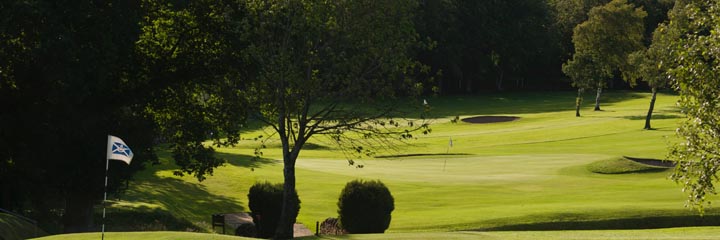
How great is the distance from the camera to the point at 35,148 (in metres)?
31.4

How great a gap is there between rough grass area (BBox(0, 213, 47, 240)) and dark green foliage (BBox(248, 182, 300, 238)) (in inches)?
346

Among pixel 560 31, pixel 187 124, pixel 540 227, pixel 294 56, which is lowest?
pixel 540 227

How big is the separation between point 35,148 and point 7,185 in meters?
1.79

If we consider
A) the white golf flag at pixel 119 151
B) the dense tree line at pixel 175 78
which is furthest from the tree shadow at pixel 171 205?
the white golf flag at pixel 119 151

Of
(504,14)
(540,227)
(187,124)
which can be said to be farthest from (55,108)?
(504,14)

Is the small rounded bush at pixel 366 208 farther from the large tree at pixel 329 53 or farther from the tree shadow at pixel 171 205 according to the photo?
the tree shadow at pixel 171 205

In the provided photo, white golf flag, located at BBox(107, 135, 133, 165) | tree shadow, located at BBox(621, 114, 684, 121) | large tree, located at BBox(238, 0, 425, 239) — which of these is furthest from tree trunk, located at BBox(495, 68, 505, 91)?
white golf flag, located at BBox(107, 135, 133, 165)

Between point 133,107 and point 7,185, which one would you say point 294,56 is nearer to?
point 133,107

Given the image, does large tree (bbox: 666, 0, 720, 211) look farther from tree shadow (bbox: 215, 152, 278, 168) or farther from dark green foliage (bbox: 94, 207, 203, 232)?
tree shadow (bbox: 215, 152, 278, 168)

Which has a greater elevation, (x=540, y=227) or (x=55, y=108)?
(x=55, y=108)

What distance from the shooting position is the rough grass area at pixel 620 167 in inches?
1924

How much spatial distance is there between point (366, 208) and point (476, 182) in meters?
15.6

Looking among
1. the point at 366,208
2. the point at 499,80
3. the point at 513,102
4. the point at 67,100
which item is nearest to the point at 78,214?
the point at 67,100

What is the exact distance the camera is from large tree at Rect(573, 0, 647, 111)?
8750cm
